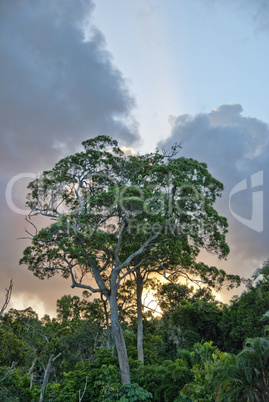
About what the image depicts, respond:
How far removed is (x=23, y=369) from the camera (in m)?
33.2

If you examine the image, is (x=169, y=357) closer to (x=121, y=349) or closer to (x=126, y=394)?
(x=121, y=349)

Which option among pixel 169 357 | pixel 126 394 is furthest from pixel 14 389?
pixel 169 357

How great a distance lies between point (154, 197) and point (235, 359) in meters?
9.29

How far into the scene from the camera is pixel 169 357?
2683 centimetres

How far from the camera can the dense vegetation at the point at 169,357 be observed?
8852 mm

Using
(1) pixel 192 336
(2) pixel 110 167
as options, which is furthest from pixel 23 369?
(2) pixel 110 167

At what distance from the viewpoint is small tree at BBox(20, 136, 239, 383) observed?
55.6 ft

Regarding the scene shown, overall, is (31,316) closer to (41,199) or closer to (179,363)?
(41,199)

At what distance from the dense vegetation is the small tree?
1763 mm

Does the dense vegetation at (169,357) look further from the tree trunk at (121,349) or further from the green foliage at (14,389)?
the tree trunk at (121,349)

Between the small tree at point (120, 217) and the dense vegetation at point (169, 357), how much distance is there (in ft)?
5.78

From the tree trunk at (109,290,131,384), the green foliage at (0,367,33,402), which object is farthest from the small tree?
the green foliage at (0,367,33,402)

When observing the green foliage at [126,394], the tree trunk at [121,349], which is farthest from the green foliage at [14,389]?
the tree trunk at [121,349]

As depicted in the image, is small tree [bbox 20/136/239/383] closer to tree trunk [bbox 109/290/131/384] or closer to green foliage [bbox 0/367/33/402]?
tree trunk [bbox 109/290/131/384]
